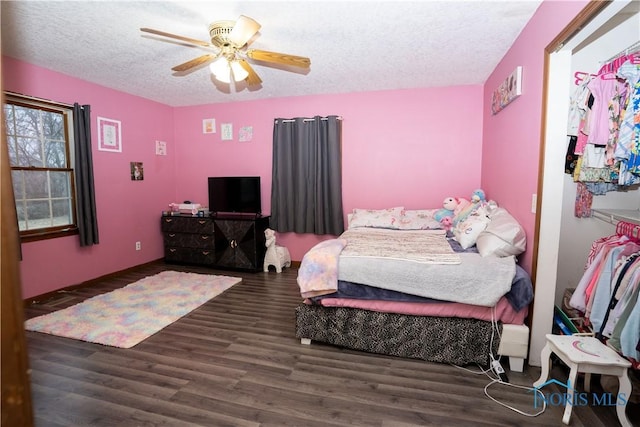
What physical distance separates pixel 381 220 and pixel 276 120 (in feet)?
6.81

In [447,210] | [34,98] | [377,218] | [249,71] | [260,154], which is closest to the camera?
[249,71]

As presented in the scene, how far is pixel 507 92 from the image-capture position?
2.74 m

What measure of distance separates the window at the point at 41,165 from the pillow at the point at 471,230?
4.20 metres

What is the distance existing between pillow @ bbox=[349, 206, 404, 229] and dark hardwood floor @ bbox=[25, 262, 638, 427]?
1.70 metres

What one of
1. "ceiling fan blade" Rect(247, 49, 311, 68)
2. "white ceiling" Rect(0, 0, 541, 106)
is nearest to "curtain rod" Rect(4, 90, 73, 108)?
"white ceiling" Rect(0, 0, 541, 106)

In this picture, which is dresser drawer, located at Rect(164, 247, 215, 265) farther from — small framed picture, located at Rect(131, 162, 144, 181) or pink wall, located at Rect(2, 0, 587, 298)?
small framed picture, located at Rect(131, 162, 144, 181)

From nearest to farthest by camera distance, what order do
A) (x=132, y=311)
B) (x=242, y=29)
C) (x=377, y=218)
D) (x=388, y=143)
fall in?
1. (x=242, y=29)
2. (x=132, y=311)
3. (x=377, y=218)
4. (x=388, y=143)

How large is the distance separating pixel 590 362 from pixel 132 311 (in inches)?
138

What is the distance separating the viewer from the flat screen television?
15.0ft

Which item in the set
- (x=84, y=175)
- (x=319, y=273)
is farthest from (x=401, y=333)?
(x=84, y=175)

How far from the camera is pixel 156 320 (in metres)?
2.84

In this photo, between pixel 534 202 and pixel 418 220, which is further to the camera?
pixel 418 220

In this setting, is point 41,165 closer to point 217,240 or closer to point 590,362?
point 217,240

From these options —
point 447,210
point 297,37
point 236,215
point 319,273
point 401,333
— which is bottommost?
point 401,333
